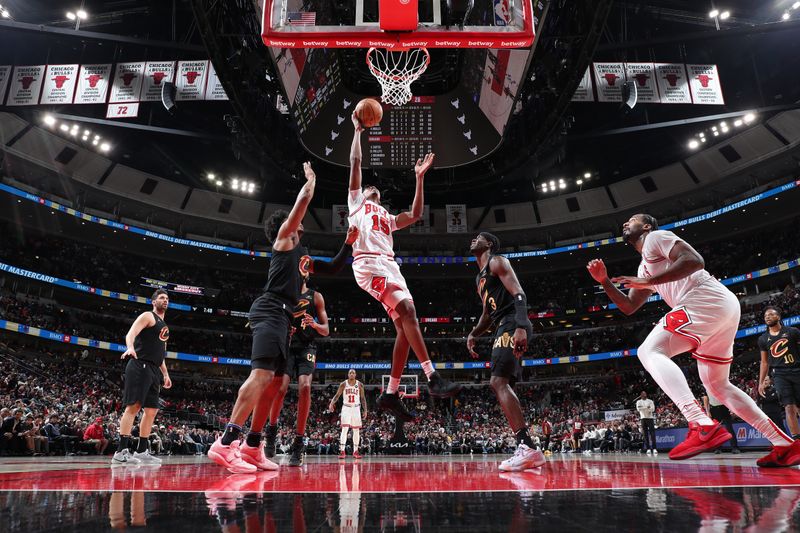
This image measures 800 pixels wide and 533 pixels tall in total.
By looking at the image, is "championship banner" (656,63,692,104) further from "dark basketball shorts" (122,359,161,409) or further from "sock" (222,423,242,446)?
"sock" (222,423,242,446)

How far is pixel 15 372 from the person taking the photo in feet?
61.8

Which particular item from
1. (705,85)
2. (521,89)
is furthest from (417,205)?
(705,85)

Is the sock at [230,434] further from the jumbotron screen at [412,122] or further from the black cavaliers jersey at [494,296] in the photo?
the jumbotron screen at [412,122]

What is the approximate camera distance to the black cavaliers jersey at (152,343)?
20.4 feet

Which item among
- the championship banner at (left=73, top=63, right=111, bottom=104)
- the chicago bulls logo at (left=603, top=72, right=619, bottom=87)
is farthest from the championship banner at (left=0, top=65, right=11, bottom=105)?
the chicago bulls logo at (left=603, top=72, right=619, bottom=87)

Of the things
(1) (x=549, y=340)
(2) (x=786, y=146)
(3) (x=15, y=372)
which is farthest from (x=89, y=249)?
(2) (x=786, y=146)

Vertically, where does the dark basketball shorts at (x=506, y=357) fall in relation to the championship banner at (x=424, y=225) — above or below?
below

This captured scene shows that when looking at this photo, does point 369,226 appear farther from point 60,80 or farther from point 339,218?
point 339,218

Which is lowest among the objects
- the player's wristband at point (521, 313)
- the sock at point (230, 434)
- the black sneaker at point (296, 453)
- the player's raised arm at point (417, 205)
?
the black sneaker at point (296, 453)

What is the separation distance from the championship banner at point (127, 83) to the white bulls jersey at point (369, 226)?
488 inches

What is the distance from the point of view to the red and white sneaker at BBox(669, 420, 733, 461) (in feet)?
11.2

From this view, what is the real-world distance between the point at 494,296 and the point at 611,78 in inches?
472

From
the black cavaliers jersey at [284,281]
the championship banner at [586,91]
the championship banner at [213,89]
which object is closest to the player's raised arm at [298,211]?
the black cavaliers jersey at [284,281]

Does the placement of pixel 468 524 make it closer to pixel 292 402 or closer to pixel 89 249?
pixel 292 402
